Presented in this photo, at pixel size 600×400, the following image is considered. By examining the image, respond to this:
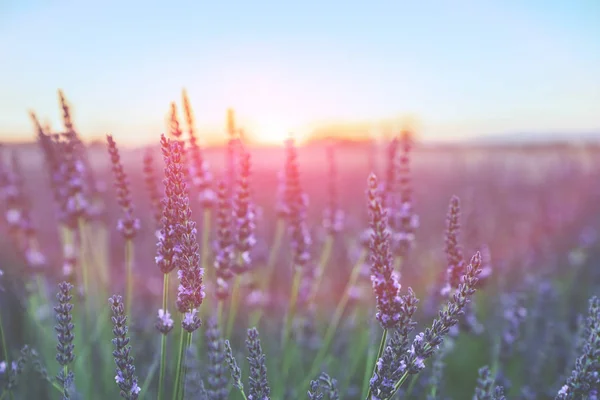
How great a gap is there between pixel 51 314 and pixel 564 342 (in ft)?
16.6

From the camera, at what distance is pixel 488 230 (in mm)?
9312

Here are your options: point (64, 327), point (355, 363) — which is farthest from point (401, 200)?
point (64, 327)

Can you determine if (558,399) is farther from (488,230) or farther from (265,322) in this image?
(488,230)

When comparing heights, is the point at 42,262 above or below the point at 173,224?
below

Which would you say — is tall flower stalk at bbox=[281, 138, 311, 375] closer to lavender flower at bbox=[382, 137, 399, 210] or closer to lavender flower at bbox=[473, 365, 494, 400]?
lavender flower at bbox=[382, 137, 399, 210]

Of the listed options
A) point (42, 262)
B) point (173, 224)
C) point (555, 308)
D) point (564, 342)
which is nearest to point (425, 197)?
point (555, 308)

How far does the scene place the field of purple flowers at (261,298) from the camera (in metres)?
1.76

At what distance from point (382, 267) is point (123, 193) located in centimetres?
142

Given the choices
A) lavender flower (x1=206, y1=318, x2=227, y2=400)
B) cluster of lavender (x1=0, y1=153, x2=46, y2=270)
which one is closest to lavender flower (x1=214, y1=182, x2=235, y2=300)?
lavender flower (x1=206, y1=318, x2=227, y2=400)

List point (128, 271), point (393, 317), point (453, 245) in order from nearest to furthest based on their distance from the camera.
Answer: point (393, 317)
point (453, 245)
point (128, 271)

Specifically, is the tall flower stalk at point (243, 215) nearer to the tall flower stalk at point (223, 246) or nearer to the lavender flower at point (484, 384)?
the tall flower stalk at point (223, 246)

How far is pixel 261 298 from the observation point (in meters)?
3.88

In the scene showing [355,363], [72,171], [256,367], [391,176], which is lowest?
[355,363]

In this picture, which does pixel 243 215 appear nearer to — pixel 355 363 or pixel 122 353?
pixel 122 353
